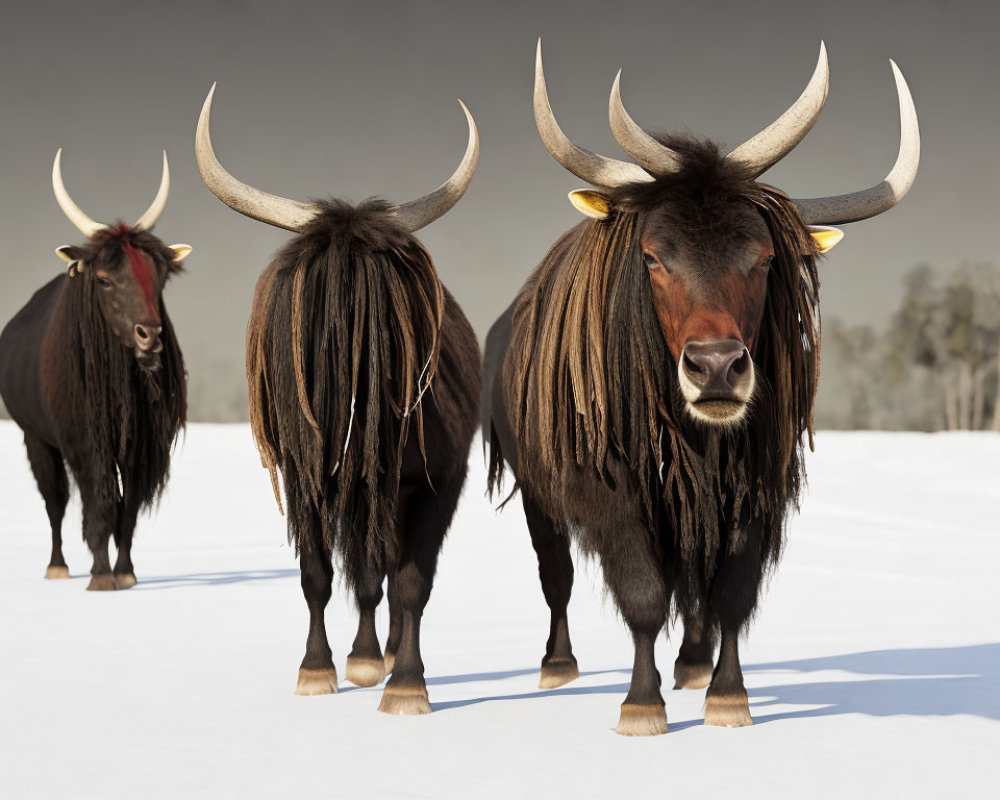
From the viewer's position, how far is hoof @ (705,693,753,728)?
475cm

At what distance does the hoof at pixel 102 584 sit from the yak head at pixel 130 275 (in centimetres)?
148

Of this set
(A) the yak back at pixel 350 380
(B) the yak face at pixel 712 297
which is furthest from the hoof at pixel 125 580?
(B) the yak face at pixel 712 297

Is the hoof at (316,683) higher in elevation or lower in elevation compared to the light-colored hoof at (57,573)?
higher

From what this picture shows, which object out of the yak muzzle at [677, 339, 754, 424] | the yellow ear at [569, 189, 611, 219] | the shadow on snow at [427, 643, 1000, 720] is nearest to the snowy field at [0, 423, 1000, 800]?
the shadow on snow at [427, 643, 1000, 720]

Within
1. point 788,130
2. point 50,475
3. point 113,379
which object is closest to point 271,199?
point 788,130

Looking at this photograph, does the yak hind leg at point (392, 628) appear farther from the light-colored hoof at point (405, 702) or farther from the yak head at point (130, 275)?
the yak head at point (130, 275)

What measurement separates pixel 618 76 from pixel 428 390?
57.7 inches

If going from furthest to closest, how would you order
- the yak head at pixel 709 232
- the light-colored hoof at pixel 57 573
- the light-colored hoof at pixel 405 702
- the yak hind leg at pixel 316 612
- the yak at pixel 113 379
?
the light-colored hoof at pixel 57 573 → the yak at pixel 113 379 → the yak hind leg at pixel 316 612 → the light-colored hoof at pixel 405 702 → the yak head at pixel 709 232

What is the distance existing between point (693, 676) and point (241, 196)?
107 inches

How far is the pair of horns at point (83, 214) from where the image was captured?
376 inches

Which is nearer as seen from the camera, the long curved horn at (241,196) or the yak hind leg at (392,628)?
the long curved horn at (241,196)

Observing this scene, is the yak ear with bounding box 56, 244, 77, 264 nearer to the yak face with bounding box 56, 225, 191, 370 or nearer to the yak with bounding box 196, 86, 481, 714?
the yak face with bounding box 56, 225, 191, 370

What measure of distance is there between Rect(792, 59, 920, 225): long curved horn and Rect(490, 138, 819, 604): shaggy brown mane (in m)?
0.28

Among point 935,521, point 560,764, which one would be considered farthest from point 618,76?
point 935,521
